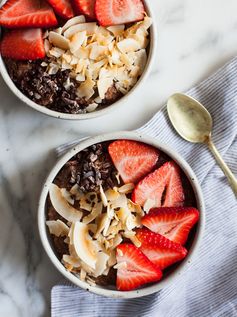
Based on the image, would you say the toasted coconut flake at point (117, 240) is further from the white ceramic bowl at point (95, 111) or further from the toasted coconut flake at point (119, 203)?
the white ceramic bowl at point (95, 111)

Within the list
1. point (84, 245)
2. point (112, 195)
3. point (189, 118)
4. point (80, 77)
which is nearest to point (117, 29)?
point (80, 77)

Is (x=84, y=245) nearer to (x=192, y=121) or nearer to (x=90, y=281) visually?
(x=90, y=281)

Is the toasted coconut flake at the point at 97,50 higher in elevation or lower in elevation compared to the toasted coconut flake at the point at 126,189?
higher

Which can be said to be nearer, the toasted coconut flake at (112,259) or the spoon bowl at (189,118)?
the toasted coconut flake at (112,259)

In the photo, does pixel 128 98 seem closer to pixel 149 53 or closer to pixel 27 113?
pixel 149 53

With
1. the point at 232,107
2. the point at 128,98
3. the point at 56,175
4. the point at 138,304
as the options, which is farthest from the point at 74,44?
the point at 138,304

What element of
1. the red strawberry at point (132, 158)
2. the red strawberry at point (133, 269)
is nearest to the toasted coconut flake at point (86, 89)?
the red strawberry at point (132, 158)
